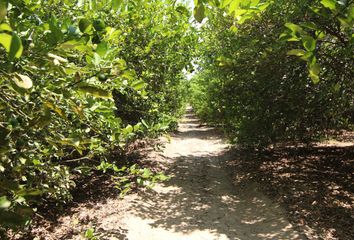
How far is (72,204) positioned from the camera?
28.5 ft

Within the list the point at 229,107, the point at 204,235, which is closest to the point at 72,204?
the point at 204,235

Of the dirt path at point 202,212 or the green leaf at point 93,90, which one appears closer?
the green leaf at point 93,90

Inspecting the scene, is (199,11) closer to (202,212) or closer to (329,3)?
(329,3)

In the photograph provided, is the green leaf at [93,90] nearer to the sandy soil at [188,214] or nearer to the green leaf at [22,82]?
the green leaf at [22,82]

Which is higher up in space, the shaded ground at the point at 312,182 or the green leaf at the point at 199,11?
the green leaf at the point at 199,11

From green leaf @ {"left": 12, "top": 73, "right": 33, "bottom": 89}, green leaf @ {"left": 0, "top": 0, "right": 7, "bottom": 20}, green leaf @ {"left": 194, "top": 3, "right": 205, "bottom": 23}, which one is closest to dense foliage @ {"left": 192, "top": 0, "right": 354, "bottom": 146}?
green leaf @ {"left": 194, "top": 3, "right": 205, "bottom": 23}

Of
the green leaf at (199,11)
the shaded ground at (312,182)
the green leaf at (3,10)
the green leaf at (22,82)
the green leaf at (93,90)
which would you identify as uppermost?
the green leaf at (199,11)

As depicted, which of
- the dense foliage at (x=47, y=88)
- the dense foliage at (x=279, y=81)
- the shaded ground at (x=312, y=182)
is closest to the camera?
the dense foliage at (x=47, y=88)

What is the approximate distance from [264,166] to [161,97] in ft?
14.9

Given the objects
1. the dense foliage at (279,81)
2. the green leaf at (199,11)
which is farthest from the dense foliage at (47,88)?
the dense foliage at (279,81)

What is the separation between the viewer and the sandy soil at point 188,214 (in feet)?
22.8

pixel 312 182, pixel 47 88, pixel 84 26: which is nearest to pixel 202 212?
pixel 312 182

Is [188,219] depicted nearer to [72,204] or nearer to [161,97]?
[72,204]

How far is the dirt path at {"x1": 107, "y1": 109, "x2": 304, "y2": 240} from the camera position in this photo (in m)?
7.04
